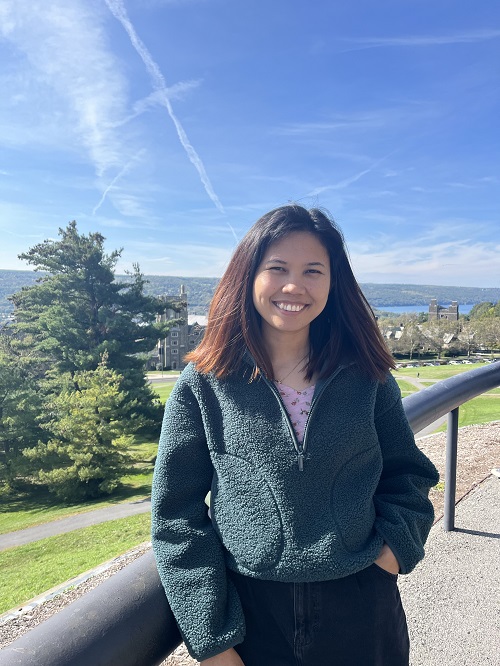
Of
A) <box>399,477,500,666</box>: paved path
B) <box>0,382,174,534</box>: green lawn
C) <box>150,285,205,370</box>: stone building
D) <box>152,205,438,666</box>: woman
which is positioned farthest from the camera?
<box>150,285,205,370</box>: stone building

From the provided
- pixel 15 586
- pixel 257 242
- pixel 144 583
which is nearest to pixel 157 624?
pixel 144 583

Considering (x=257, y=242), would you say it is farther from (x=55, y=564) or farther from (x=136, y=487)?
(x=136, y=487)

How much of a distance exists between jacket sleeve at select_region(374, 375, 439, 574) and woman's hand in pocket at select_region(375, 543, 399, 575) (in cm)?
7

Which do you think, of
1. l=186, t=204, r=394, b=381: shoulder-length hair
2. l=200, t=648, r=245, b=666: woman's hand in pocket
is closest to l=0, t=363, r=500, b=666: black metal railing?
l=200, t=648, r=245, b=666: woman's hand in pocket

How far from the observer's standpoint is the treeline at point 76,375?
17.4 m

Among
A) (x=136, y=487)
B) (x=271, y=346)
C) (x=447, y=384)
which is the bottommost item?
(x=136, y=487)

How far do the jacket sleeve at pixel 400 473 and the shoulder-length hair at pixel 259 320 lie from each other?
9cm

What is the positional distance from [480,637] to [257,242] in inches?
65.3

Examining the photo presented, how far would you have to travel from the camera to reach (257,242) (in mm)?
1265

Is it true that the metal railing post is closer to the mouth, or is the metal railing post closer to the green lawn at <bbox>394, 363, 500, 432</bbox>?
the mouth

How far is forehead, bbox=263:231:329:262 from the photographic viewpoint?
126cm

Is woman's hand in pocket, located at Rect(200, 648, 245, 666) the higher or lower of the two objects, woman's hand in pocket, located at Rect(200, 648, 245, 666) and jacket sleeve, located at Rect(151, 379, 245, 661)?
the lower

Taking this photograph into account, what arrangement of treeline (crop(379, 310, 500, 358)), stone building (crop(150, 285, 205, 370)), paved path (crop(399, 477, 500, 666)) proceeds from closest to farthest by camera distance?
paved path (crop(399, 477, 500, 666)) < treeline (crop(379, 310, 500, 358)) < stone building (crop(150, 285, 205, 370))

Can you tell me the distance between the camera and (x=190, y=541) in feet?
3.44
